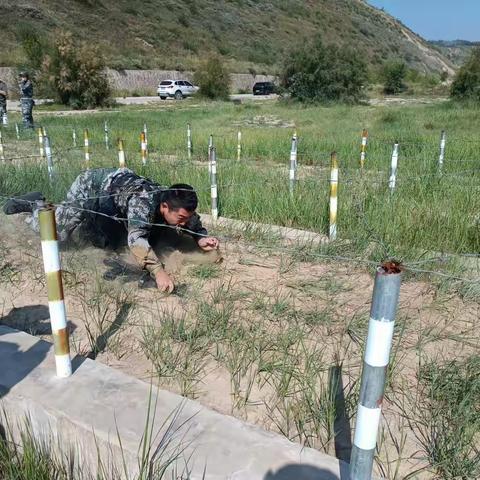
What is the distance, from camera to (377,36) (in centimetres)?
8588

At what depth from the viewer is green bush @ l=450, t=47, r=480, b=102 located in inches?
1006

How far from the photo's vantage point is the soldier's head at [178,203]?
376 cm

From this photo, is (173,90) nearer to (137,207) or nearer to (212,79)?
(212,79)

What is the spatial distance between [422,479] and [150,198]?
2649 millimetres

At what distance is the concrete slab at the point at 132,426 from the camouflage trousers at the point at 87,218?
2.04m

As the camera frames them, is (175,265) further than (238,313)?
Yes

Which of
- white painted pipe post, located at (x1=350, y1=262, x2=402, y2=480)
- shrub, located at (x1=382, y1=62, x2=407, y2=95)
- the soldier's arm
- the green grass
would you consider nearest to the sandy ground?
the soldier's arm

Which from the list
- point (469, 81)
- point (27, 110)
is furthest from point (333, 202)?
point (469, 81)

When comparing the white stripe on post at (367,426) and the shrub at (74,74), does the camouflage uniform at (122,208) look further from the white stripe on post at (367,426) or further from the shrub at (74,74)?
the shrub at (74,74)

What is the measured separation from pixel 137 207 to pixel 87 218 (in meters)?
0.93

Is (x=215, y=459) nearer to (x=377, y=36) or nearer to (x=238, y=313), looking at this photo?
(x=238, y=313)

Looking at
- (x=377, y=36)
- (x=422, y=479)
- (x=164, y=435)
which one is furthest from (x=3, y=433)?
(x=377, y=36)

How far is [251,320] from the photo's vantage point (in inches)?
129

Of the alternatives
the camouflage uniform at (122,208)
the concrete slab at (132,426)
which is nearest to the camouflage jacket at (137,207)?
the camouflage uniform at (122,208)
